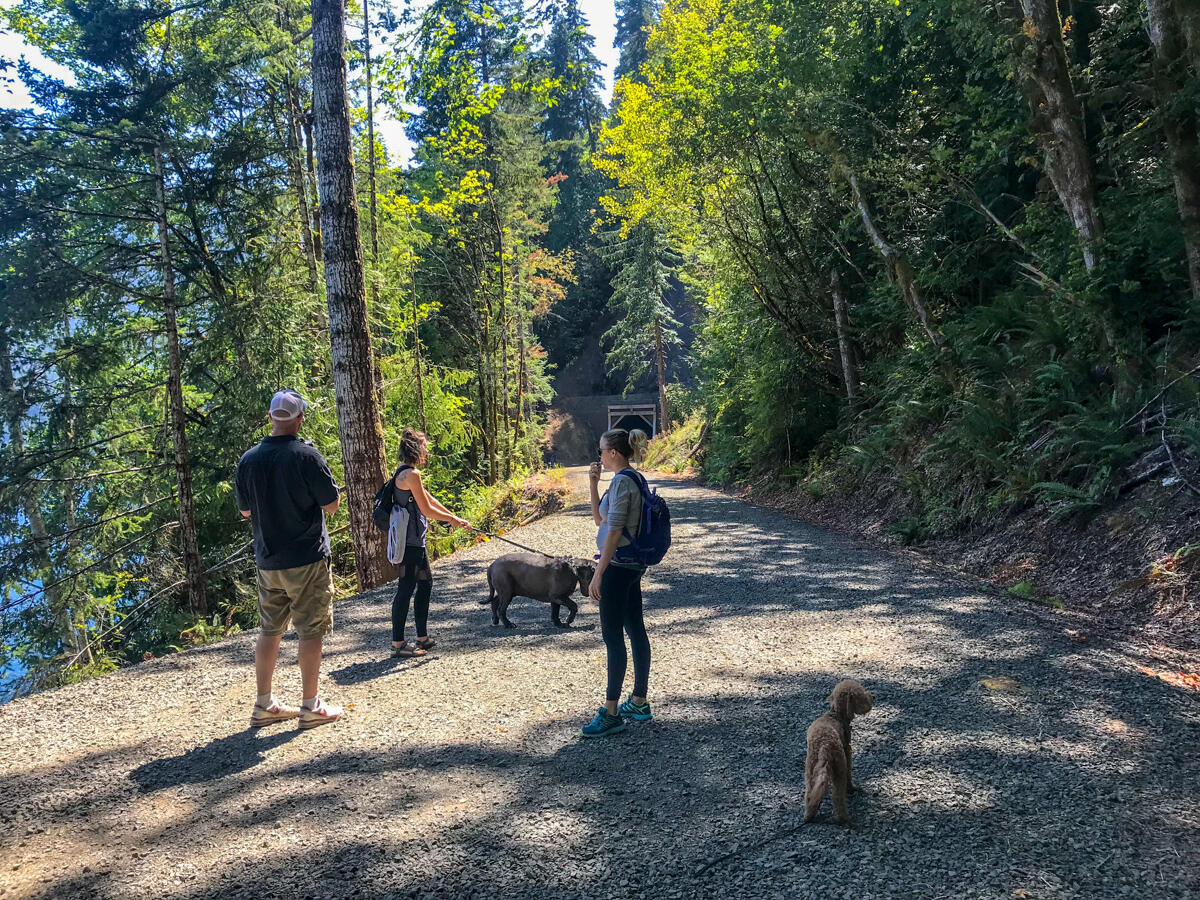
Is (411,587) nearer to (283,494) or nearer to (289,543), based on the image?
(289,543)

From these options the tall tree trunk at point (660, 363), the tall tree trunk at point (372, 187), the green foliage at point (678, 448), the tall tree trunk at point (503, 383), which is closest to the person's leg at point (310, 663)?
the tall tree trunk at point (372, 187)

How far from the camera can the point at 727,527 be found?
42.0 feet

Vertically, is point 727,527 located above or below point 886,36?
below

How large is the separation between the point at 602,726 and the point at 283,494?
8.12ft

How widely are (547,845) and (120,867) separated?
191cm

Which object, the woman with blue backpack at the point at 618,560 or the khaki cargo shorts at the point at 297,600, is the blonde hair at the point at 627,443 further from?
the khaki cargo shorts at the point at 297,600

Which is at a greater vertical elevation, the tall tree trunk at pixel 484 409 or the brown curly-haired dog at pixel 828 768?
the tall tree trunk at pixel 484 409

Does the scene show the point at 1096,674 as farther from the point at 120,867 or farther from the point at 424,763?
the point at 120,867

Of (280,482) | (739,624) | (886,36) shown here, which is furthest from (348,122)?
(886,36)

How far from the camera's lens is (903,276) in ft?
40.9

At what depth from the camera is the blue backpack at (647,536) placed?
4.25m

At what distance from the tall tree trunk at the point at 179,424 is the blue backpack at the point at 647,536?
10174 millimetres

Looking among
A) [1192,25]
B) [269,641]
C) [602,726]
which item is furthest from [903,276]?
[269,641]

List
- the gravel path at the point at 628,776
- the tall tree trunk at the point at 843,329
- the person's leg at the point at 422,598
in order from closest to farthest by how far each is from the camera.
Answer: the gravel path at the point at 628,776 → the person's leg at the point at 422,598 → the tall tree trunk at the point at 843,329
